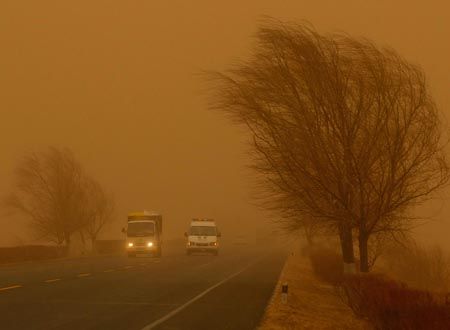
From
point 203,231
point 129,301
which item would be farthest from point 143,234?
point 129,301

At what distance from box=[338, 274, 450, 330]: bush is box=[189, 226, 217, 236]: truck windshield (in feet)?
123

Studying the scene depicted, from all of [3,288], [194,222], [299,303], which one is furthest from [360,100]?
[194,222]

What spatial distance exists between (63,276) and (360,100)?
14.4 meters

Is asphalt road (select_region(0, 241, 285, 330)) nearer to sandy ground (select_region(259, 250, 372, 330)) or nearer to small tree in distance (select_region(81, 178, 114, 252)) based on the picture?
sandy ground (select_region(259, 250, 372, 330))

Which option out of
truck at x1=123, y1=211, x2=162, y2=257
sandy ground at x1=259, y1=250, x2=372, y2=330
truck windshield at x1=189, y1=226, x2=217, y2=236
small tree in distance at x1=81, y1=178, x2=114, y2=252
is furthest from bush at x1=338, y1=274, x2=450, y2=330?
small tree in distance at x1=81, y1=178, x2=114, y2=252

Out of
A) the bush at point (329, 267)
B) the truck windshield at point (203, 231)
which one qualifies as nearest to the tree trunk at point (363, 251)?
the bush at point (329, 267)

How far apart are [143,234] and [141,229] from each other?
0.38m

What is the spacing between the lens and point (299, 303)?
59.5ft

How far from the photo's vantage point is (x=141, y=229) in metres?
46.5

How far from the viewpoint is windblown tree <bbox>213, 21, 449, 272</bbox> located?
16.6 m

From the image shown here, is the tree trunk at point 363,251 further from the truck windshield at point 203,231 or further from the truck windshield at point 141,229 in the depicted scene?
the truck windshield at point 203,231

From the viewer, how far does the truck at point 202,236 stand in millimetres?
51781

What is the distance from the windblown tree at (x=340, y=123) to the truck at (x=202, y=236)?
34413mm

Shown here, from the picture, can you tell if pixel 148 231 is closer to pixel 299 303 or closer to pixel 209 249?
pixel 209 249
